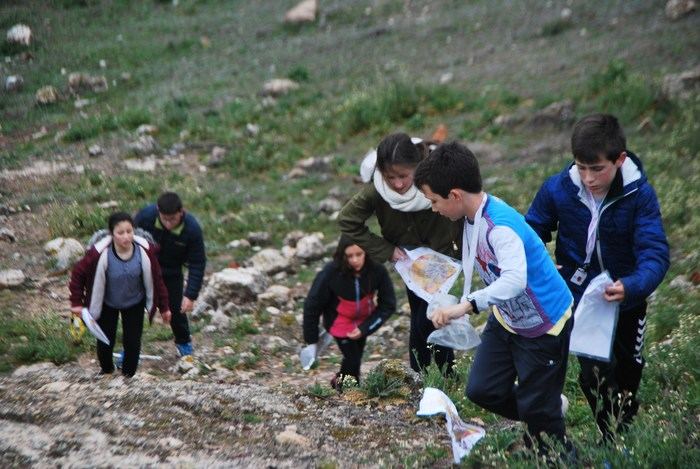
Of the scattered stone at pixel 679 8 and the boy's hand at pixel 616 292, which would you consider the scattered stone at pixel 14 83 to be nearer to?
the scattered stone at pixel 679 8

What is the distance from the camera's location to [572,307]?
4.05 m

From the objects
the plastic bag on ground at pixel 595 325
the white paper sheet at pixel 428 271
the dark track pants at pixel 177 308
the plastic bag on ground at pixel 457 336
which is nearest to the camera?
the plastic bag on ground at pixel 595 325

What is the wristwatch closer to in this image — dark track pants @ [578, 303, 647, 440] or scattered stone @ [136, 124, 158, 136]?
dark track pants @ [578, 303, 647, 440]

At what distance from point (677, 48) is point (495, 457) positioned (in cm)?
1105

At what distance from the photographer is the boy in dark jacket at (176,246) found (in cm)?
663

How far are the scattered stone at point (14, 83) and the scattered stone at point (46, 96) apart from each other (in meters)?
0.77

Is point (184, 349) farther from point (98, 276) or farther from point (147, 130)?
point (147, 130)

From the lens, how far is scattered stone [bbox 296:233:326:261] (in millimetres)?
10164

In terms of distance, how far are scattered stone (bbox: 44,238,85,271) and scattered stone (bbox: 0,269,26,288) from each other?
1.72 ft

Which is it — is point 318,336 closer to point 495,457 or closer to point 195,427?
point 195,427

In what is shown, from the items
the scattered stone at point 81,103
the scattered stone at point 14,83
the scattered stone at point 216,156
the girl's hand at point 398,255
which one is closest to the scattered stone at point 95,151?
the scattered stone at point 216,156

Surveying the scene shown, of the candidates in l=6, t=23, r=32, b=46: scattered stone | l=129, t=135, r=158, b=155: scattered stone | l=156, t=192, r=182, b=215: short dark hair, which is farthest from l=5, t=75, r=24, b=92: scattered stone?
l=156, t=192, r=182, b=215: short dark hair

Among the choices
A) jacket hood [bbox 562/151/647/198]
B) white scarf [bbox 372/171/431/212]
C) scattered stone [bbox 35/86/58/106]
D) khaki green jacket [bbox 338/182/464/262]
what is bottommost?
scattered stone [bbox 35/86/58/106]

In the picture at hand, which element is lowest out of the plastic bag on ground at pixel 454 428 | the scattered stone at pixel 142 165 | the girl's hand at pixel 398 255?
the scattered stone at pixel 142 165
